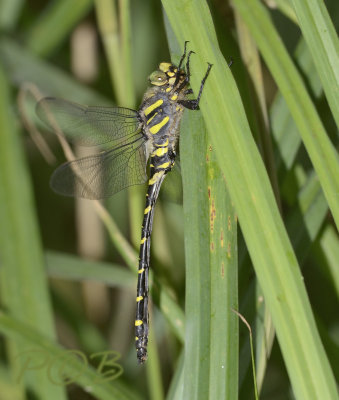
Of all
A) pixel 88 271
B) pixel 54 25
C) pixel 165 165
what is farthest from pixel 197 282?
pixel 54 25

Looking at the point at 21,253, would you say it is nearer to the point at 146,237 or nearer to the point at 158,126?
the point at 146,237

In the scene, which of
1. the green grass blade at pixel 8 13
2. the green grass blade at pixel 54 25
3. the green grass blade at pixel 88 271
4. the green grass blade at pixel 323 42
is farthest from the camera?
the green grass blade at pixel 8 13

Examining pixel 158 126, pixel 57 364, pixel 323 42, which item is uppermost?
pixel 323 42

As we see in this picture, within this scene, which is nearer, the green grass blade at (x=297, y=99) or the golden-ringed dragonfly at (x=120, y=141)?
the green grass blade at (x=297, y=99)

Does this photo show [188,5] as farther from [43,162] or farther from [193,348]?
[43,162]

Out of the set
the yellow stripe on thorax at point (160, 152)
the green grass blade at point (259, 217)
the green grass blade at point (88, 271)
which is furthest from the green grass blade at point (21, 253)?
the green grass blade at point (259, 217)

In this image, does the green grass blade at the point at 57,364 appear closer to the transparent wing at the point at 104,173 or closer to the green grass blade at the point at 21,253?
the green grass blade at the point at 21,253

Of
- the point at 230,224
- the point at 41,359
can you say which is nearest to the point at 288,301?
the point at 230,224
